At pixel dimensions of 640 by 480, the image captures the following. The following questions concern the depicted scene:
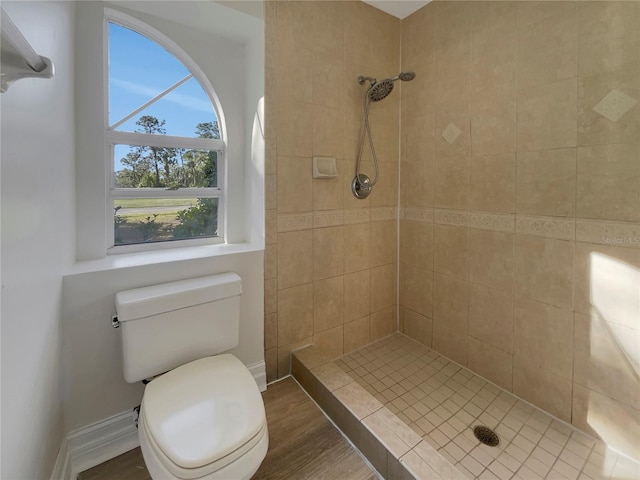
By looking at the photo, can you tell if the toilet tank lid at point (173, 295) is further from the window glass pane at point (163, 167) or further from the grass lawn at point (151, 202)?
the window glass pane at point (163, 167)

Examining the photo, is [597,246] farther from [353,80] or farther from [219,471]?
[219,471]

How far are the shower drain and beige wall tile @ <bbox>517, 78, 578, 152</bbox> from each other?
1488 mm

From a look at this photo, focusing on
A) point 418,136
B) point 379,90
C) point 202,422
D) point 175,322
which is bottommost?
point 202,422

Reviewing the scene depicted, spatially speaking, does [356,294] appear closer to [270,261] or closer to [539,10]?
[270,261]

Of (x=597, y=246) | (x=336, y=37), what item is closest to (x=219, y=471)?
(x=597, y=246)

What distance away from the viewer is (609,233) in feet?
4.36

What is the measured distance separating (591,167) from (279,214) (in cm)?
157

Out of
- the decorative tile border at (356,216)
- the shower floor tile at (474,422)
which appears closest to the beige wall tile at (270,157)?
the decorative tile border at (356,216)

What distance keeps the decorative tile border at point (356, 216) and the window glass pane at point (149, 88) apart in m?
1.08

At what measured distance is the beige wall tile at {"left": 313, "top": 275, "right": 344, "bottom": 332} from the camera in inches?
76.1

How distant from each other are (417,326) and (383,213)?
917 mm

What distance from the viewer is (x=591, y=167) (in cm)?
136

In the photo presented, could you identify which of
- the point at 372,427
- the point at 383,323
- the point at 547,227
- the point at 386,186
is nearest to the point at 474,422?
the point at 372,427

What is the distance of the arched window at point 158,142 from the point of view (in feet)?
4.95
